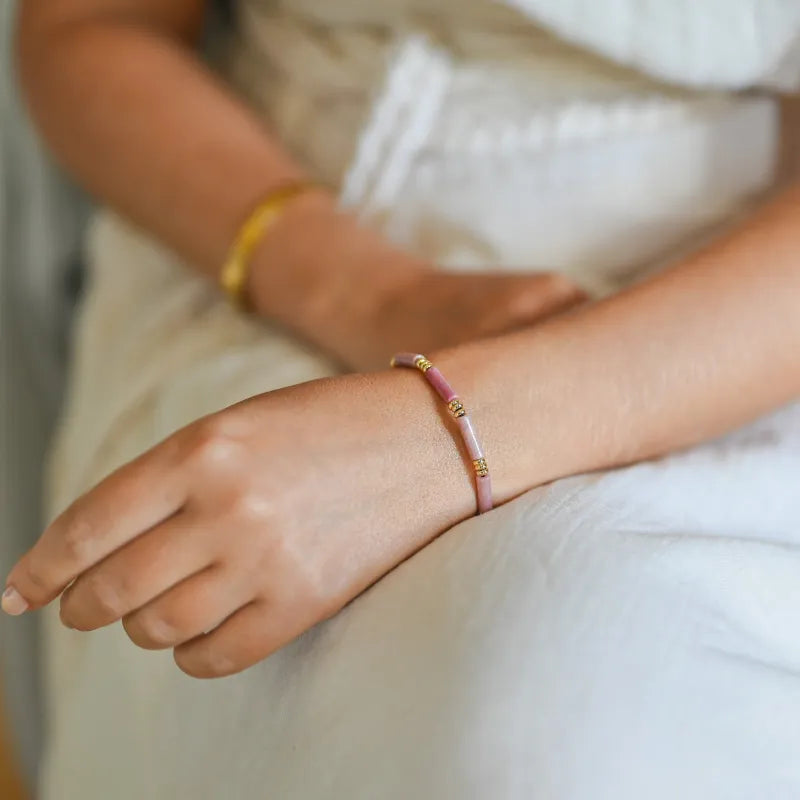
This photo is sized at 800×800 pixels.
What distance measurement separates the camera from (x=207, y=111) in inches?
25.5

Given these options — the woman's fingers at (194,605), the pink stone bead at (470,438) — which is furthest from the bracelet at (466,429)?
the woman's fingers at (194,605)

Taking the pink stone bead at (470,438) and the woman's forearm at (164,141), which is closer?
the pink stone bead at (470,438)

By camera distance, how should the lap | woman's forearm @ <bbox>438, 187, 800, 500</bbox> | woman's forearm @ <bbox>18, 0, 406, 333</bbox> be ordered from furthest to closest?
woman's forearm @ <bbox>18, 0, 406, 333</bbox>, woman's forearm @ <bbox>438, 187, 800, 500</bbox>, the lap

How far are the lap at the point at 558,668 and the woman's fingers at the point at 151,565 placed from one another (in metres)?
0.07

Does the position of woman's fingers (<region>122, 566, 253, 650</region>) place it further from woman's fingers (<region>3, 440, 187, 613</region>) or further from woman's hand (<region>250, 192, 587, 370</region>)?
woman's hand (<region>250, 192, 587, 370</region>)

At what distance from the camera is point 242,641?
1.34ft

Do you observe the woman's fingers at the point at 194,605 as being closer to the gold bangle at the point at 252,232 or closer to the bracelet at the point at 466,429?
the bracelet at the point at 466,429

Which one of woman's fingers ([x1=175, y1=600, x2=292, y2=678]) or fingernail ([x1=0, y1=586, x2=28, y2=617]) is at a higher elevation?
fingernail ([x1=0, y1=586, x2=28, y2=617])

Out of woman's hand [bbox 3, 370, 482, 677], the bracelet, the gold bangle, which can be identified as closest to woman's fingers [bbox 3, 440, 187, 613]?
woman's hand [bbox 3, 370, 482, 677]

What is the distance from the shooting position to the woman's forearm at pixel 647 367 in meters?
0.44

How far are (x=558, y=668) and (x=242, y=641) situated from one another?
0.45 feet

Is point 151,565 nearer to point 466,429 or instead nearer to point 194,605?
point 194,605

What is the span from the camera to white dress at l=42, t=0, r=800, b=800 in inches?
13.8

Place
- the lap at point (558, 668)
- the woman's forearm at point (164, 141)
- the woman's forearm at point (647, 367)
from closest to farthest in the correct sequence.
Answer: the lap at point (558, 668) → the woman's forearm at point (647, 367) → the woman's forearm at point (164, 141)
